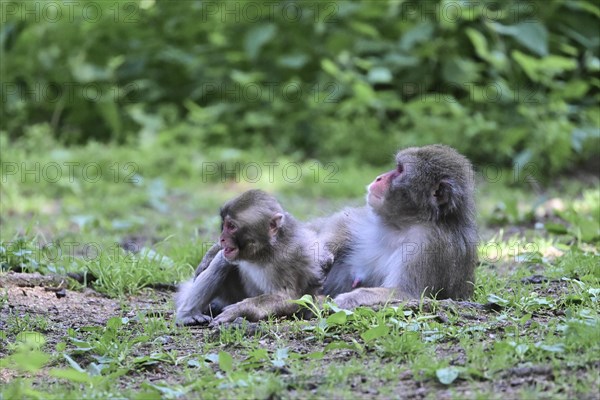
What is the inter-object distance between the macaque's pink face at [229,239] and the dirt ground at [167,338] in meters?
0.51

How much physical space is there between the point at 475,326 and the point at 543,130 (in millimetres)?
6797

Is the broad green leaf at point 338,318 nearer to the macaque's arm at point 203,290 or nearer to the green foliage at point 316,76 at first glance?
the macaque's arm at point 203,290

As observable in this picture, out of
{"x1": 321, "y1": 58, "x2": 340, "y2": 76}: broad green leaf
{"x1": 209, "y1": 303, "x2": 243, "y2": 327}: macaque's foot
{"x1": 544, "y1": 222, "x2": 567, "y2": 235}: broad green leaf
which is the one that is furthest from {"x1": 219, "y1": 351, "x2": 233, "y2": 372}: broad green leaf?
{"x1": 321, "y1": 58, "x2": 340, "y2": 76}: broad green leaf

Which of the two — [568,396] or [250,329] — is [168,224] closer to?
[250,329]

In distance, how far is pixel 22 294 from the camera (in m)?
6.82

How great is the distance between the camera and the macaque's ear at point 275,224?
6.25m

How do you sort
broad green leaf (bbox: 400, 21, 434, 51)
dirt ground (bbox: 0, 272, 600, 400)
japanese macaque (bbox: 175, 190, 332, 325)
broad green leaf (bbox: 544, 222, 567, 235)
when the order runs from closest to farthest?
dirt ground (bbox: 0, 272, 600, 400), japanese macaque (bbox: 175, 190, 332, 325), broad green leaf (bbox: 544, 222, 567, 235), broad green leaf (bbox: 400, 21, 434, 51)

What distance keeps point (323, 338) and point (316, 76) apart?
28.4ft

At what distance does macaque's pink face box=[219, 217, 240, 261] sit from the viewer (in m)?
6.18

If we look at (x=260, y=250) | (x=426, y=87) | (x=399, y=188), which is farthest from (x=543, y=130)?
(x=260, y=250)

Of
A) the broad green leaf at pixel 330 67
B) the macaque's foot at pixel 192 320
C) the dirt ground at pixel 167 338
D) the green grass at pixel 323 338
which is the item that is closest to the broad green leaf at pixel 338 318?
the green grass at pixel 323 338

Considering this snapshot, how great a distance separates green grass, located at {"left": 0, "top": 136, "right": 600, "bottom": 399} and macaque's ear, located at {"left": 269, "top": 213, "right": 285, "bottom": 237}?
25.8 inches

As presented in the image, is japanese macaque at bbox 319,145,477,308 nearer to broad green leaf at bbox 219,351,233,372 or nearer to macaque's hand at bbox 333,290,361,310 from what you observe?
macaque's hand at bbox 333,290,361,310

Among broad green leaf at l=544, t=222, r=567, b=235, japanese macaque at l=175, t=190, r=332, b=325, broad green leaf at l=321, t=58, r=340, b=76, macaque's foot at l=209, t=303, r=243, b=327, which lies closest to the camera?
macaque's foot at l=209, t=303, r=243, b=327
